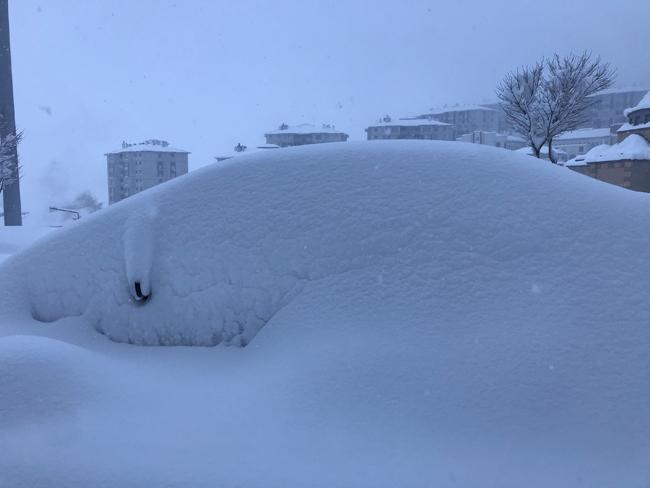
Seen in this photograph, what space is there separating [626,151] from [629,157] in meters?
0.51

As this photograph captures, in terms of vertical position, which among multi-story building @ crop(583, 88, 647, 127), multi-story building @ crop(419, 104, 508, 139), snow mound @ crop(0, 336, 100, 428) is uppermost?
multi-story building @ crop(583, 88, 647, 127)

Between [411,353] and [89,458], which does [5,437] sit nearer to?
[89,458]

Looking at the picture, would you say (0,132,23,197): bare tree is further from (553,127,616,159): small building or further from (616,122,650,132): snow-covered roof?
(553,127,616,159): small building

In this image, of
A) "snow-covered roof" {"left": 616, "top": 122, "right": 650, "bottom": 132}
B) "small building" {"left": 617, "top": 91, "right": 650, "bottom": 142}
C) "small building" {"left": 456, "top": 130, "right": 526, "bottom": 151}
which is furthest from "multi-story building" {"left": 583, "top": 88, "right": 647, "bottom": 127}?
"snow-covered roof" {"left": 616, "top": 122, "right": 650, "bottom": 132}

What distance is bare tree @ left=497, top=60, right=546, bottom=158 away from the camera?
68.3ft

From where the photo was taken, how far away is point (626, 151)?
22656 millimetres

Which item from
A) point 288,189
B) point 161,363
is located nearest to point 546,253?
point 288,189

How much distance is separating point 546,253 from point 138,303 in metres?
2.06

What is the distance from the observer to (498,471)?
5.76ft

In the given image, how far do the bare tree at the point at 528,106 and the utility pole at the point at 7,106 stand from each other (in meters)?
21.0

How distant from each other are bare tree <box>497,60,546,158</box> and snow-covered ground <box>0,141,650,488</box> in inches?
788

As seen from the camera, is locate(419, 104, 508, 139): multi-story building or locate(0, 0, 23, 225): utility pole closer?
locate(0, 0, 23, 225): utility pole

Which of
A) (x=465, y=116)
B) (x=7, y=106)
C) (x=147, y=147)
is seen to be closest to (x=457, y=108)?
(x=465, y=116)

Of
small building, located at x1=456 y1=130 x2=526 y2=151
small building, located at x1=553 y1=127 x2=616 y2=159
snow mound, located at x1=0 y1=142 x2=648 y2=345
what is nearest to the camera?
snow mound, located at x1=0 y1=142 x2=648 y2=345
